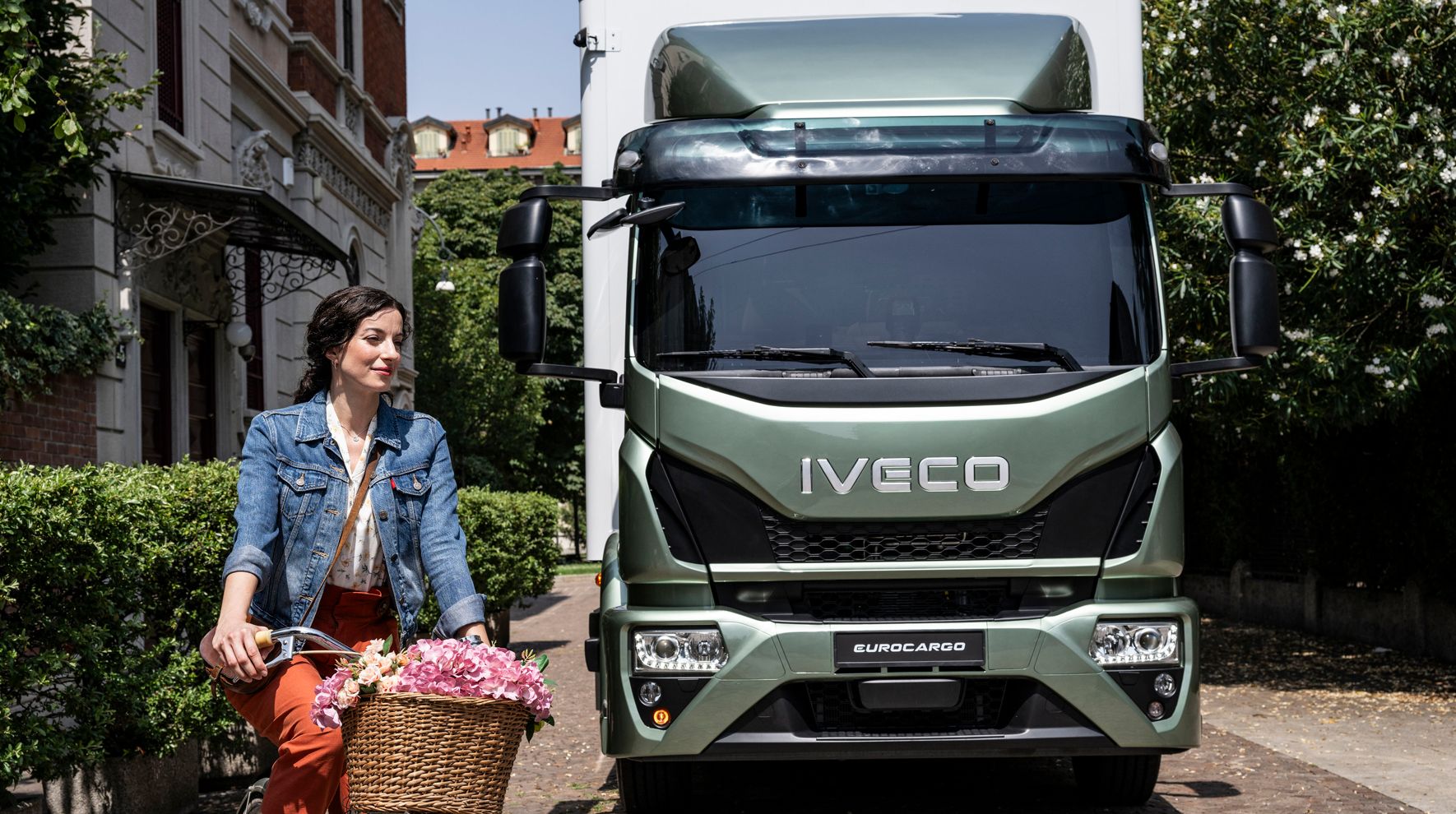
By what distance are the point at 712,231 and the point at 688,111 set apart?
796mm

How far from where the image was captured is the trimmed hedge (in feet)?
17.6

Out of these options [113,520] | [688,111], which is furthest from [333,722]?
[688,111]

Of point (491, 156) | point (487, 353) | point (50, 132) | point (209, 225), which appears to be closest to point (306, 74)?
point (209, 225)

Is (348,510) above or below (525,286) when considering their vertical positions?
below

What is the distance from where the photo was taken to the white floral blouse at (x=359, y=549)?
13.2 feet

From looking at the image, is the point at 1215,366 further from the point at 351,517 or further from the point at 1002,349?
the point at 351,517

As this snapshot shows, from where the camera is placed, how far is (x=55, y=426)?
37.2ft

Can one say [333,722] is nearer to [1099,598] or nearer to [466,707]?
[466,707]

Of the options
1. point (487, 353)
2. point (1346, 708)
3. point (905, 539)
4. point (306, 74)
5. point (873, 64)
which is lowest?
point (1346, 708)

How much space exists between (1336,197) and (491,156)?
75.6 m

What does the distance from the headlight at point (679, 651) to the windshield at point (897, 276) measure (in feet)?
3.16

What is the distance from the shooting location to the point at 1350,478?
547 inches

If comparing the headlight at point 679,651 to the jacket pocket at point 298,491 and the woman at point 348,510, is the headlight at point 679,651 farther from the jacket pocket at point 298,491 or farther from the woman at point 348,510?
the jacket pocket at point 298,491

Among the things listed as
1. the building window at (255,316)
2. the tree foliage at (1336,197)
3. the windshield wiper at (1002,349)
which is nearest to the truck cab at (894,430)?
the windshield wiper at (1002,349)
